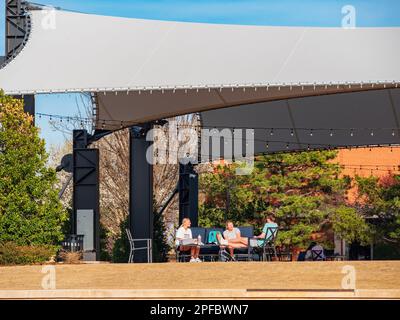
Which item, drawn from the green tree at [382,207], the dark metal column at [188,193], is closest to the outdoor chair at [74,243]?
the dark metal column at [188,193]

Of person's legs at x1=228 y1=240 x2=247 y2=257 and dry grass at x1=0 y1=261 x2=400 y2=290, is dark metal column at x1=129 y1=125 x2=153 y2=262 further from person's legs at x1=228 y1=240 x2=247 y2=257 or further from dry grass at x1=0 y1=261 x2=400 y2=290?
dry grass at x1=0 y1=261 x2=400 y2=290

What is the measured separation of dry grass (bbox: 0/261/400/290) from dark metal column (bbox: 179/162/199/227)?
1073 cm

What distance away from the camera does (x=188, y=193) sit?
2583 cm

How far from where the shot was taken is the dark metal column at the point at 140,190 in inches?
917

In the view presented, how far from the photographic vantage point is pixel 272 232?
59.1 feet

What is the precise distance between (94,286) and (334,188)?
22913 mm

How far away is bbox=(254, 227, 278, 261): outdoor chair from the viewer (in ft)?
59.2

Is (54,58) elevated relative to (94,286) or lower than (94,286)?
elevated

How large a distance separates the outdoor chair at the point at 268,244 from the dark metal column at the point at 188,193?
22.1 feet

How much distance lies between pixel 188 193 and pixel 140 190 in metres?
2.66

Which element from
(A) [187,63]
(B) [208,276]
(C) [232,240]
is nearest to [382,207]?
(A) [187,63]

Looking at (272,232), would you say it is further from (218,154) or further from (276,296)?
(218,154)

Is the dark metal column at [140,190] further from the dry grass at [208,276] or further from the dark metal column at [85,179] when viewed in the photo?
the dry grass at [208,276]
